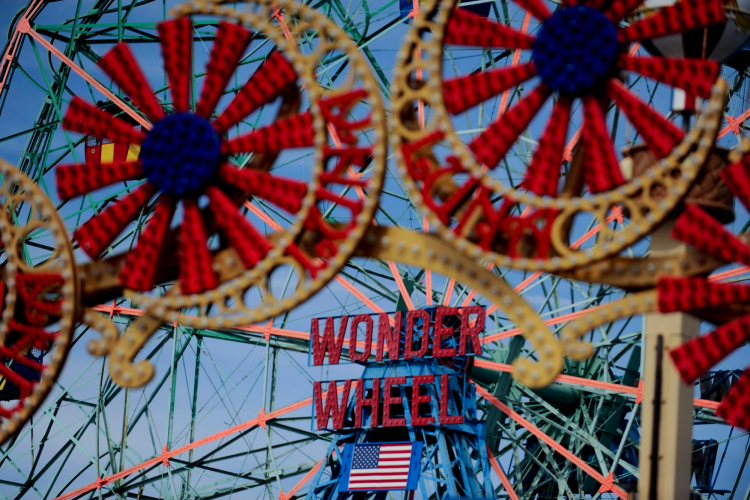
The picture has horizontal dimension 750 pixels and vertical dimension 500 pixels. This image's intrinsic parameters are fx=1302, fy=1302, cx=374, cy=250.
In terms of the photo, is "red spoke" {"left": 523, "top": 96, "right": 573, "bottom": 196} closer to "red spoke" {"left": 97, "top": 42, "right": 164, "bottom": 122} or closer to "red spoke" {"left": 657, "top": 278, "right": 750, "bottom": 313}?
"red spoke" {"left": 657, "top": 278, "right": 750, "bottom": 313}

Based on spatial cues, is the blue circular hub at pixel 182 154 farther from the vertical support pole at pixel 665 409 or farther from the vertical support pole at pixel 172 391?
the vertical support pole at pixel 172 391

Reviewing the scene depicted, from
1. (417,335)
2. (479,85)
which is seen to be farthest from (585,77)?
(417,335)

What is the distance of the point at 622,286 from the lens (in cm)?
809

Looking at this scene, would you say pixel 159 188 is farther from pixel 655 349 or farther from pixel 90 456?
pixel 90 456

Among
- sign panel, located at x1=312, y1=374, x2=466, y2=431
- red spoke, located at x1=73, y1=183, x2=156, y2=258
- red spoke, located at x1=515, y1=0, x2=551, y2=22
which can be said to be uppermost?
sign panel, located at x1=312, y1=374, x2=466, y2=431

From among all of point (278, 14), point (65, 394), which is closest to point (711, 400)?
point (278, 14)

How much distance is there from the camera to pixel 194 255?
29.2 ft

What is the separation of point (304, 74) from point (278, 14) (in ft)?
62.7

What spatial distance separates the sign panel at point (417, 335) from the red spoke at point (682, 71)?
56.2ft

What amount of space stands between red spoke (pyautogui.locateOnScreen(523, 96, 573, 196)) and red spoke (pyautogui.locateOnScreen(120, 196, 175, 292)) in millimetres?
2561

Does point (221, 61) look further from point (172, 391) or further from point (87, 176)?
point (172, 391)

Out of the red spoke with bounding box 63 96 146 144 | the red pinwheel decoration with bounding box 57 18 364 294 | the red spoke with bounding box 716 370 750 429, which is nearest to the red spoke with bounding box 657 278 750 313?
the red spoke with bounding box 716 370 750 429

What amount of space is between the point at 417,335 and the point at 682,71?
18.0 metres

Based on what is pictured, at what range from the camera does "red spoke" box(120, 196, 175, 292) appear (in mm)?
9070
